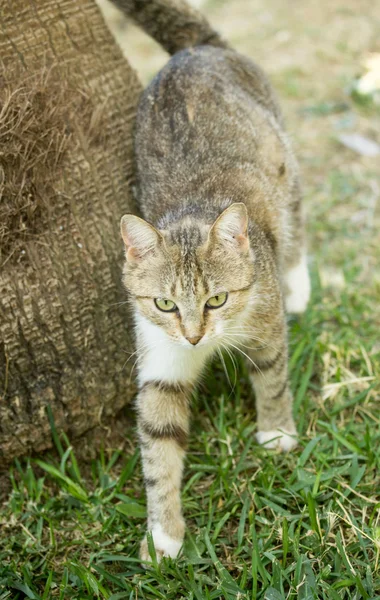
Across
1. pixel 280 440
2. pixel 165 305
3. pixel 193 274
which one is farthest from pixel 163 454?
pixel 193 274

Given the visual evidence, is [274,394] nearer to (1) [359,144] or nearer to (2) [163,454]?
(2) [163,454]

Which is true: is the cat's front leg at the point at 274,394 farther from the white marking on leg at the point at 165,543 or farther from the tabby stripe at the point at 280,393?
the white marking on leg at the point at 165,543

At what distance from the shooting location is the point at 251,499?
9.64 ft

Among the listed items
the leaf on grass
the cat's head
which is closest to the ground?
the cat's head

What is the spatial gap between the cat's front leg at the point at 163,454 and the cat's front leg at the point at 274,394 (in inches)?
14.0

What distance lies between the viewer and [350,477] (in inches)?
117

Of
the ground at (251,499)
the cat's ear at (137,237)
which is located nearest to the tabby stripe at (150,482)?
the ground at (251,499)

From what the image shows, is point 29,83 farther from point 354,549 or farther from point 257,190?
point 354,549

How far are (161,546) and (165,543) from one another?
0.02 m

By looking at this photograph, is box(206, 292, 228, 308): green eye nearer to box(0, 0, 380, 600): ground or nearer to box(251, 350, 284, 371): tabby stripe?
box(251, 350, 284, 371): tabby stripe

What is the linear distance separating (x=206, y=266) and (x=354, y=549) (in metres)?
1.23

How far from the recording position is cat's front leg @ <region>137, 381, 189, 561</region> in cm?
283

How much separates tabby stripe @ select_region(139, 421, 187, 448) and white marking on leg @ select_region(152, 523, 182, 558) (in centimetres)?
39

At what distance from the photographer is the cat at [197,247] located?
2.72 metres
